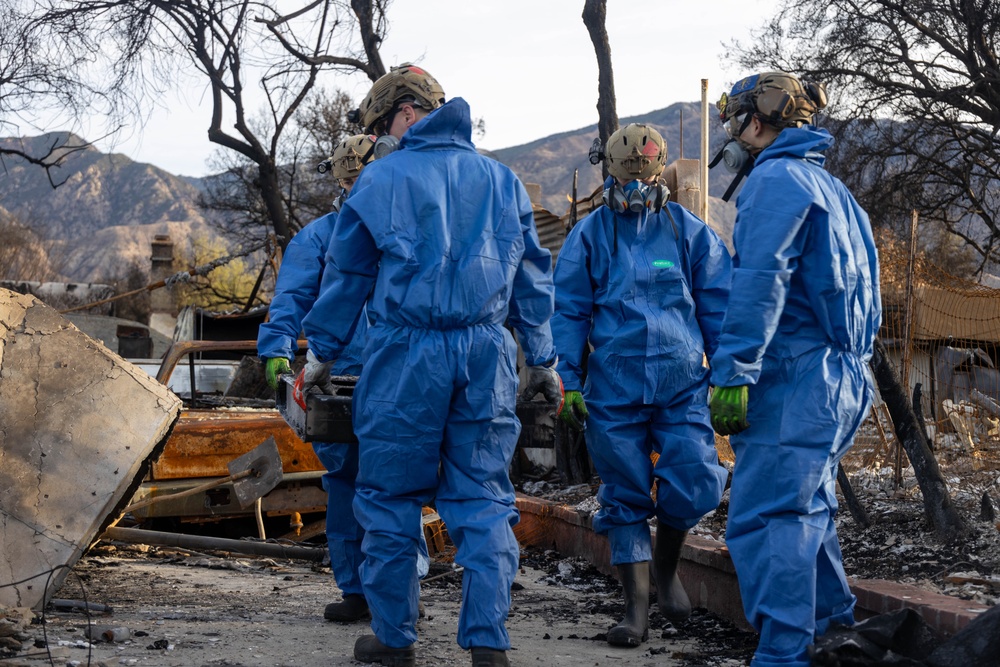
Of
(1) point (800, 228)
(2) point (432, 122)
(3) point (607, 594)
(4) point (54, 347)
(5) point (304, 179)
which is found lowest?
(3) point (607, 594)

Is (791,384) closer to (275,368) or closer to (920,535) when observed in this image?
(920,535)

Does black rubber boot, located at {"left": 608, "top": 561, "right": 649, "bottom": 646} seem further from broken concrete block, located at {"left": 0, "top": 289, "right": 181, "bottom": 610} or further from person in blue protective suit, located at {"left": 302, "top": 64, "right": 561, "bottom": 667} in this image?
broken concrete block, located at {"left": 0, "top": 289, "right": 181, "bottom": 610}

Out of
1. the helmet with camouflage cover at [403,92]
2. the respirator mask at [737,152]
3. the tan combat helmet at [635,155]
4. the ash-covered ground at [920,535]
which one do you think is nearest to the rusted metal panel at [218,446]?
the ash-covered ground at [920,535]

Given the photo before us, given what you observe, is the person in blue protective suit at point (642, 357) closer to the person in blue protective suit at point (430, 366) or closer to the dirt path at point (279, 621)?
the dirt path at point (279, 621)

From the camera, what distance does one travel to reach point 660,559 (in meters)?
4.57

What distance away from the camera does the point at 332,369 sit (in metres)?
4.67

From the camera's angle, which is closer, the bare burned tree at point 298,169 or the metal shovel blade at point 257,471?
the metal shovel blade at point 257,471

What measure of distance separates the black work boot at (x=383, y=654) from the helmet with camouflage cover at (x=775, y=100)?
6.95ft

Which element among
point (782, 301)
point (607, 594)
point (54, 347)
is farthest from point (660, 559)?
point (54, 347)

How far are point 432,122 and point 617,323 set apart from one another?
121 centimetres

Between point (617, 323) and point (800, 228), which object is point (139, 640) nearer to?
point (617, 323)

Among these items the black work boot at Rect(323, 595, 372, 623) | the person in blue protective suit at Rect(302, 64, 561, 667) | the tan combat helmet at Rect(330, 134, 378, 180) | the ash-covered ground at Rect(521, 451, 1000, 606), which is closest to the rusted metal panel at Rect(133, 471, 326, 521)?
the black work boot at Rect(323, 595, 372, 623)

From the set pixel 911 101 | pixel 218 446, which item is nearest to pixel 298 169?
pixel 911 101

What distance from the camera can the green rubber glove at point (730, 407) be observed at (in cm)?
332
